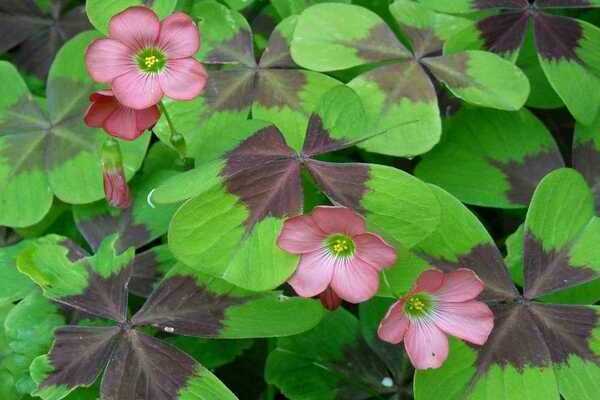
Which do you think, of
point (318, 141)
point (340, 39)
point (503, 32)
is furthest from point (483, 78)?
point (318, 141)

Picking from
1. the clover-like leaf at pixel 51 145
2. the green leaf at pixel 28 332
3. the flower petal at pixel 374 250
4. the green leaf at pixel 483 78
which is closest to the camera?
the flower petal at pixel 374 250

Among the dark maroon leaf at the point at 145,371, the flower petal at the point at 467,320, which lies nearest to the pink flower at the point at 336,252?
the flower petal at the point at 467,320

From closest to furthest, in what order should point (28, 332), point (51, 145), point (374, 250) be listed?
point (374, 250) → point (28, 332) → point (51, 145)

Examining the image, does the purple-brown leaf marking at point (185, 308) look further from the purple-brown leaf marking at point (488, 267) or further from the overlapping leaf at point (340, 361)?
the purple-brown leaf marking at point (488, 267)

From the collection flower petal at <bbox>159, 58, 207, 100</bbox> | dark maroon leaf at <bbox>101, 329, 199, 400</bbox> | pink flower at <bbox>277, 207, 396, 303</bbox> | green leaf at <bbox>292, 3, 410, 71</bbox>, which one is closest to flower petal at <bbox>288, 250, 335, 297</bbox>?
pink flower at <bbox>277, 207, 396, 303</bbox>

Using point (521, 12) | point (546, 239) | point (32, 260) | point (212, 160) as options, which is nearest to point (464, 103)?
point (521, 12)

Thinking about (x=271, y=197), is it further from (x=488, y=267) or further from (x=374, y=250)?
(x=488, y=267)
